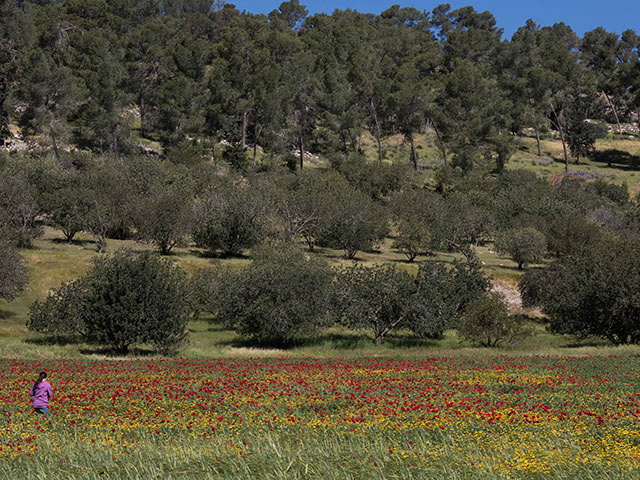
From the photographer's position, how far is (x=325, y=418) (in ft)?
55.0

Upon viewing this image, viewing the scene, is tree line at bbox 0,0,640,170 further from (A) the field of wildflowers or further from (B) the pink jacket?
(B) the pink jacket

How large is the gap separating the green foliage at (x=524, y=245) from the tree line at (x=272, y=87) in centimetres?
4231

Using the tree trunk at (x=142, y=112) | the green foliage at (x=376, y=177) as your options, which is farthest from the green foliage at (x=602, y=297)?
the tree trunk at (x=142, y=112)

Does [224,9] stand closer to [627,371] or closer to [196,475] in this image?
[627,371]

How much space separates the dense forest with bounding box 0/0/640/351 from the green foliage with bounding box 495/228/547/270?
27 cm

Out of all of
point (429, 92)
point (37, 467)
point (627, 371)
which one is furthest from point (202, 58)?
point (37, 467)

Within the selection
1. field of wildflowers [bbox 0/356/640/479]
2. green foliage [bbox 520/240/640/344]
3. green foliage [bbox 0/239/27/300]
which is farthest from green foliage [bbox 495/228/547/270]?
green foliage [bbox 0/239/27/300]

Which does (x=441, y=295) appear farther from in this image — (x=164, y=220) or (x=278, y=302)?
(x=164, y=220)

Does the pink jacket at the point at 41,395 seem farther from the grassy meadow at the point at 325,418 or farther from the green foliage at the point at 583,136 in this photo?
the green foliage at the point at 583,136

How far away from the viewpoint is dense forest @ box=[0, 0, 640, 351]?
Result: 52.4 m

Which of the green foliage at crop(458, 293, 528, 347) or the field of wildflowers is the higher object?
the field of wildflowers

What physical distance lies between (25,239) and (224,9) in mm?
127729

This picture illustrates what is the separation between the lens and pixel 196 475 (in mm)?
11219

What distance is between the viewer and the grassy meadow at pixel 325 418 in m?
11.4
